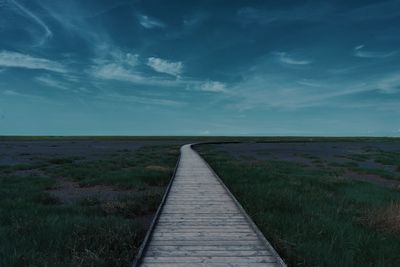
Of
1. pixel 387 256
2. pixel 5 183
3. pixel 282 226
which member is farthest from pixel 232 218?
pixel 5 183

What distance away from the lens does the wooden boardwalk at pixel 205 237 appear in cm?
509

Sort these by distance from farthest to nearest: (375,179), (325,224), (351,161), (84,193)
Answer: (351,161)
(375,179)
(84,193)
(325,224)

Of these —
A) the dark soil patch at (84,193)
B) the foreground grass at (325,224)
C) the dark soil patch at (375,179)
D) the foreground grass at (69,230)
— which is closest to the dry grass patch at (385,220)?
the foreground grass at (325,224)

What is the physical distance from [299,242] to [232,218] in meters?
1.69

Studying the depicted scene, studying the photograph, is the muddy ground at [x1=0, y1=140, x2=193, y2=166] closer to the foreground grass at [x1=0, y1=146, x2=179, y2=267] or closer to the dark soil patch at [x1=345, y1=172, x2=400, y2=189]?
the foreground grass at [x1=0, y1=146, x2=179, y2=267]

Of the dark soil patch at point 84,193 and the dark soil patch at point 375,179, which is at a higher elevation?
the dark soil patch at point 84,193

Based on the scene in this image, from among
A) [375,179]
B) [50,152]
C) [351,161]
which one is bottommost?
[375,179]

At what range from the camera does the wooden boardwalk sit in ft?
16.7

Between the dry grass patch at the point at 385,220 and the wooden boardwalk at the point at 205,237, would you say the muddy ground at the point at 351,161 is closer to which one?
the dry grass patch at the point at 385,220

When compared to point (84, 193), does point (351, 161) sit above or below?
above

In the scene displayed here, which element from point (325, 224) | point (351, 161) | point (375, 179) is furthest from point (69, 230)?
point (351, 161)

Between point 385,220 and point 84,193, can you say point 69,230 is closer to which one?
point 84,193

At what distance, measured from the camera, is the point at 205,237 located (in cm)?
613

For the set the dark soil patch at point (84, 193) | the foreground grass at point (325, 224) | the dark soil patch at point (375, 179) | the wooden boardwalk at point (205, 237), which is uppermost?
the wooden boardwalk at point (205, 237)
